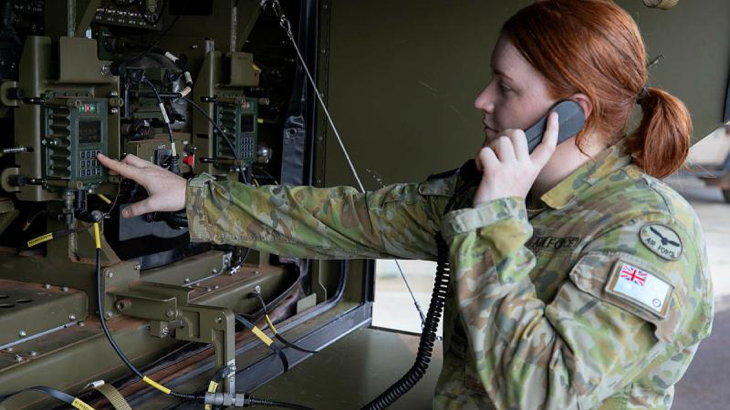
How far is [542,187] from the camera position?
61.8 inches

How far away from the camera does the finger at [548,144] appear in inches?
54.8

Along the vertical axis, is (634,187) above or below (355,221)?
above

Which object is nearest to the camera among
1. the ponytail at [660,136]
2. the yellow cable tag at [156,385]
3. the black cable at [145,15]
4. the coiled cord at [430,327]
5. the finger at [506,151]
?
the finger at [506,151]

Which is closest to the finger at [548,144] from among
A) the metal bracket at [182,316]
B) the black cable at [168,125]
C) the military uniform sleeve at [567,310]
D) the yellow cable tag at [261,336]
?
the military uniform sleeve at [567,310]

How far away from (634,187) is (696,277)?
0.70 ft

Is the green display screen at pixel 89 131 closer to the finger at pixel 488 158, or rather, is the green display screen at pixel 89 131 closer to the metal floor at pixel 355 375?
the metal floor at pixel 355 375

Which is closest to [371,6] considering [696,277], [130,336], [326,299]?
[326,299]

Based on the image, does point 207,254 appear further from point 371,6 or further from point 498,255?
point 498,255

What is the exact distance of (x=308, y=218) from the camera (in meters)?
1.87

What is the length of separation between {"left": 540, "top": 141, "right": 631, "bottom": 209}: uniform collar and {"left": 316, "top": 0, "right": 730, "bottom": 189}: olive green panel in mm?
1066

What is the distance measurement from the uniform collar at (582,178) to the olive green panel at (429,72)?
3.50ft

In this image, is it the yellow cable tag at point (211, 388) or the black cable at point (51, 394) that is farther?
the yellow cable tag at point (211, 388)

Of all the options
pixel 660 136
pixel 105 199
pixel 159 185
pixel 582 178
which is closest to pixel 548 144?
pixel 582 178

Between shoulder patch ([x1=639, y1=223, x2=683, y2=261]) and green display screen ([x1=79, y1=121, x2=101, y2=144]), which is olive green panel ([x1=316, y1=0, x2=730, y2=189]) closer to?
green display screen ([x1=79, y1=121, x2=101, y2=144])
